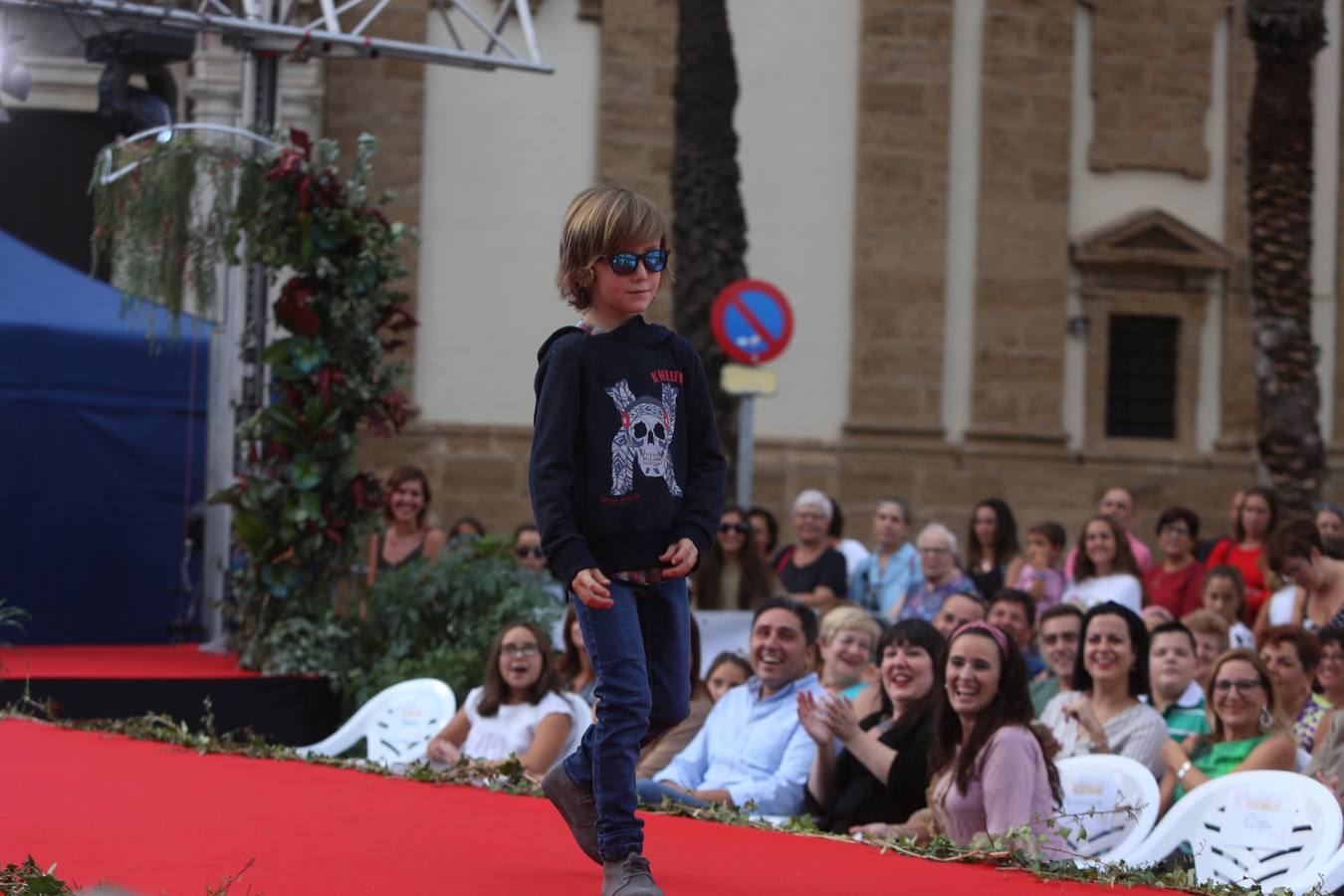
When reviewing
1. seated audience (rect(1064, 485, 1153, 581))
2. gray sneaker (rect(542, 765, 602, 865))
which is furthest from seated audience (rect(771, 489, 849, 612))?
gray sneaker (rect(542, 765, 602, 865))

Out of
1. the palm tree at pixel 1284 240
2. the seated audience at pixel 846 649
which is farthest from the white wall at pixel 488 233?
the seated audience at pixel 846 649

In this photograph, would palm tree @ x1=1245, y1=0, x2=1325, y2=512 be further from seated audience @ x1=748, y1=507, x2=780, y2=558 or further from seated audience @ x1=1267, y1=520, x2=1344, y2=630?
seated audience @ x1=1267, y1=520, x2=1344, y2=630

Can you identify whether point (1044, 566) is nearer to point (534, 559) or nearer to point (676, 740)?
point (534, 559)

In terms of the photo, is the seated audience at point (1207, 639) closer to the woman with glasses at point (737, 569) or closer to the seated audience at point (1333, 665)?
the seated audience at point (1333, 665)

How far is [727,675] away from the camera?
8.66 m

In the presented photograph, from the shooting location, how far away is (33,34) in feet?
41.6

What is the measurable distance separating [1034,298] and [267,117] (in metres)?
11.5

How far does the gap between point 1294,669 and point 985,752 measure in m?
2.40

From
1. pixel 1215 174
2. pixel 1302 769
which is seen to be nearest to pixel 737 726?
pixel 1302 769

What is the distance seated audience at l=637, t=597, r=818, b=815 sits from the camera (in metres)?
7.53

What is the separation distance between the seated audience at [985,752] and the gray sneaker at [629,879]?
1.59 m

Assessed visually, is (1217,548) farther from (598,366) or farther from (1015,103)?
(1015,103)

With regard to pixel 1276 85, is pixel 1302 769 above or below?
below

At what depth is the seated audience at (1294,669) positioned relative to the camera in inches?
317
